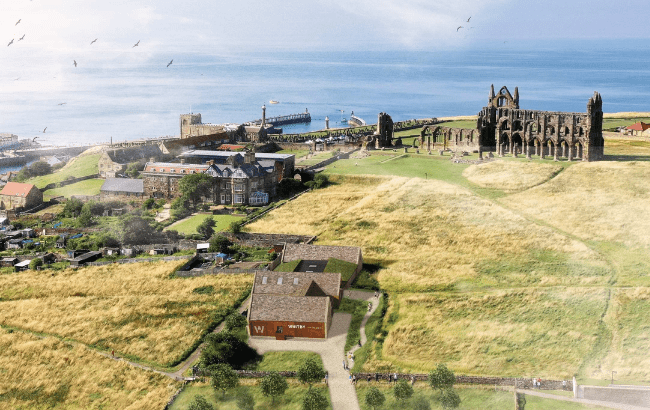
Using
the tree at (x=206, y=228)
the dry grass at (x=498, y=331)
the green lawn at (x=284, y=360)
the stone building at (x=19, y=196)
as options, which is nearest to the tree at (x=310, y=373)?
the green lawn at (x=284, y=360)

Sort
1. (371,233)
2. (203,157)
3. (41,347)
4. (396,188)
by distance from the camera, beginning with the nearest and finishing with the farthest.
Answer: (41,347), (371,233), (396,188), (203,157)

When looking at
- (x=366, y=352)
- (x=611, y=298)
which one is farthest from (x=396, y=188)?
(x=366, y=352)

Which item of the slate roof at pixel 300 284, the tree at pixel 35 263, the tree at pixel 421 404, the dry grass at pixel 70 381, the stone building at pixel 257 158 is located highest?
the stone building at pixel 257 158

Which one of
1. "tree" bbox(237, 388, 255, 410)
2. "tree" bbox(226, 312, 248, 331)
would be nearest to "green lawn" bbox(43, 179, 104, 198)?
"tree" bbox(226, 312, 248, 331)

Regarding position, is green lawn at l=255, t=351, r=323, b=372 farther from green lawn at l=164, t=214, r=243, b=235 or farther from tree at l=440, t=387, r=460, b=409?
green lawn at l=164, t=214, r=243, b=235

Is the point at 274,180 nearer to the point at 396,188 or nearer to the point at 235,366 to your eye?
the point at 396,188

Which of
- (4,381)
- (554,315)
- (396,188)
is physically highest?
(396,188)

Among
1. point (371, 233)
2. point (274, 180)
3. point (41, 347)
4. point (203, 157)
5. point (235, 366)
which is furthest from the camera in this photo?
point (203, 157)

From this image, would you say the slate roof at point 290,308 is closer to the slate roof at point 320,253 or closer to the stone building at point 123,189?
the slate roof at point 320,253
